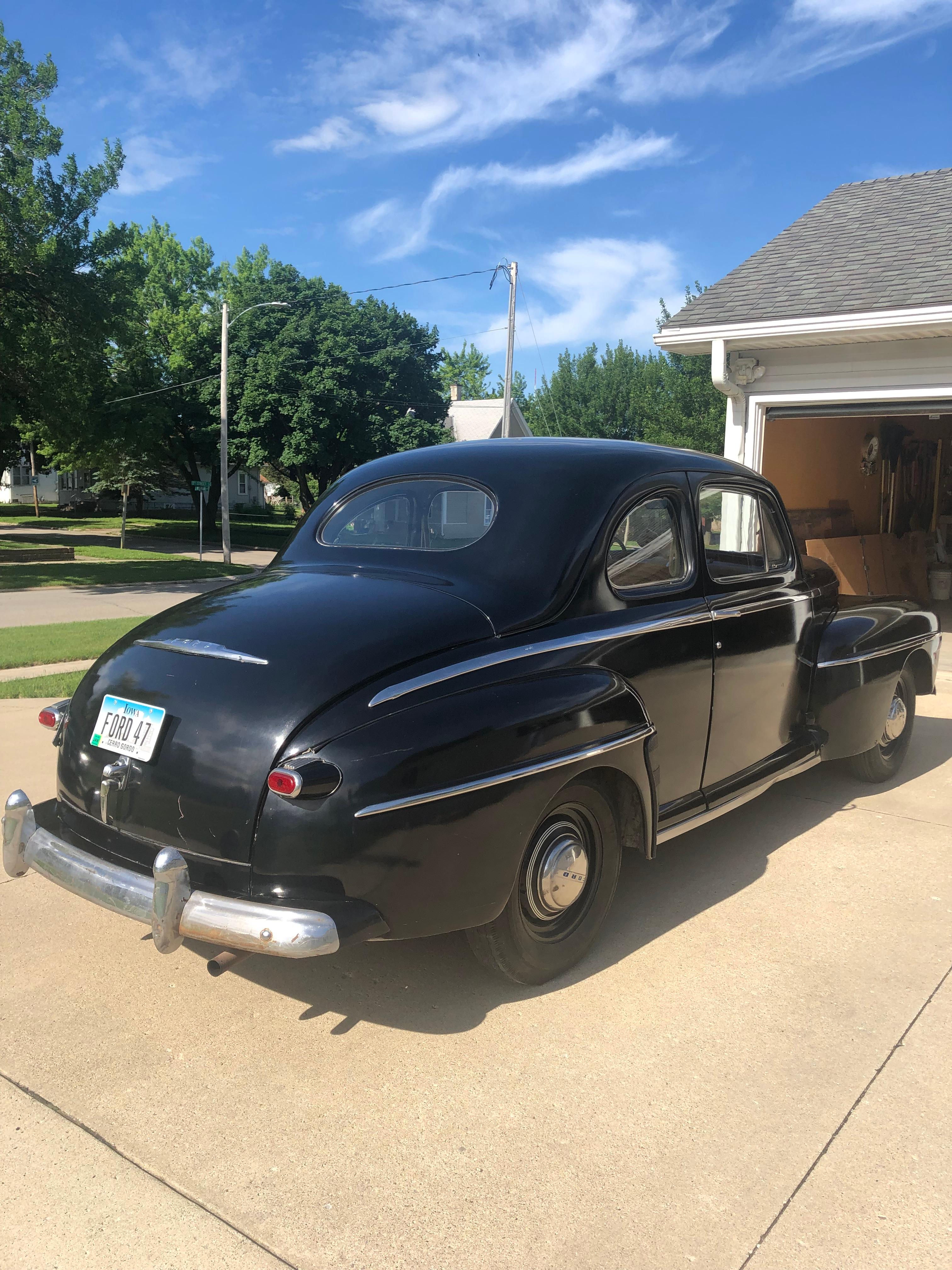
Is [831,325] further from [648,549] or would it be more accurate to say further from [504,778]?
[504,778]

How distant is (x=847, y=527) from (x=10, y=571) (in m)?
17.6

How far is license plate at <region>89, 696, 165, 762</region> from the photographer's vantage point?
2961mm

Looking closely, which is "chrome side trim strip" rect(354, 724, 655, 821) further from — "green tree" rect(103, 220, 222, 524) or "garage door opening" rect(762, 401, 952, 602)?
"green tree" rect(103, 220, 222, 524)

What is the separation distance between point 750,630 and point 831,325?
6.86m

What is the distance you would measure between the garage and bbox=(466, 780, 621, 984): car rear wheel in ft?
22.2

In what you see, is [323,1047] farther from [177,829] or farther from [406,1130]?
[177,829]

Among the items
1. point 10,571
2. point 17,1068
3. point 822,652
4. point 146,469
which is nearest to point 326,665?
point 17,1068

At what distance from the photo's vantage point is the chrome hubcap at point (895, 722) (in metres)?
5.60

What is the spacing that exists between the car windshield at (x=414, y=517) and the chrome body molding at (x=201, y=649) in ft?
3.07

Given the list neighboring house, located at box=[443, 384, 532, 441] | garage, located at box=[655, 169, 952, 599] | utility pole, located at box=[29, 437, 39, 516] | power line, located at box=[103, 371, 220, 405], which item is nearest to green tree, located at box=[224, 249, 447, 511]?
power line, located at box=[103, 371, 220, 405]

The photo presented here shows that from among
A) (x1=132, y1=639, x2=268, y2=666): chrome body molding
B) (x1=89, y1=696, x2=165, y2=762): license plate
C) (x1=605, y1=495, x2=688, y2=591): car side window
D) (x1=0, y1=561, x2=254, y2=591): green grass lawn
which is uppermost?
(x1=605, y1=495, x2=688, y2=591): car side window

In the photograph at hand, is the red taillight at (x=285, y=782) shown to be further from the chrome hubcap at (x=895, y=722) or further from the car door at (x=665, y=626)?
the chrome hubcap at (x=895, y=722)

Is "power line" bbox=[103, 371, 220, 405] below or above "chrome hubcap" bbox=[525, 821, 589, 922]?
above

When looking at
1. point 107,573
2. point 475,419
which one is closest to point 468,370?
point 475,419
